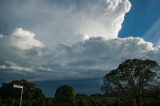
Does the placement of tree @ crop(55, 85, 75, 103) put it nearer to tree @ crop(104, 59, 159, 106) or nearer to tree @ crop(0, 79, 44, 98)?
tree @ crop(0, 79, 44, 98)

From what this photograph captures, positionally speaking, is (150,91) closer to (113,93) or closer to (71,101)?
(113,93)

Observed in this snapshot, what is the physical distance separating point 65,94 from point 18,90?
2353 centimetres

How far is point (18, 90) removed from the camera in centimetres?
12444

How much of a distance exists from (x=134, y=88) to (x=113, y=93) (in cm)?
481

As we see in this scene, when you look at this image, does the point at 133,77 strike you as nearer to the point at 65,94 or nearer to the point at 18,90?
the point at 65,94

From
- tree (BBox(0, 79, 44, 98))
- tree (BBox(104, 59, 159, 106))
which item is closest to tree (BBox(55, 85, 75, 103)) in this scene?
tree (BBox(0, 79, 44, 98))

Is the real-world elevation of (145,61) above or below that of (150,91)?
above

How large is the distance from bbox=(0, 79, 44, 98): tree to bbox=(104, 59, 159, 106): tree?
2497 inches

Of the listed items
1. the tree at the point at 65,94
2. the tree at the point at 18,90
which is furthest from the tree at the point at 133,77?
the tree at the point at 18,90

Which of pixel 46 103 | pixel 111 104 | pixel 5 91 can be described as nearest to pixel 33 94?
pixel 5 91

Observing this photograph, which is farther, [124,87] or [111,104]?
[111,104]

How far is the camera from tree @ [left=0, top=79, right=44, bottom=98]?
126000 millimetres

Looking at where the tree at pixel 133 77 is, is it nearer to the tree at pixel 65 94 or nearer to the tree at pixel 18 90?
the tree at pixel 65 94

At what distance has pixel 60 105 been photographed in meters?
102
